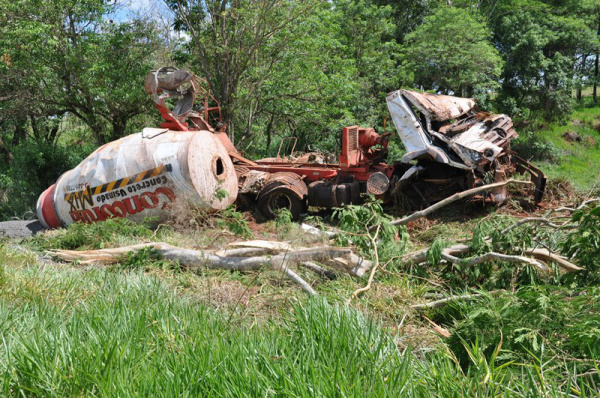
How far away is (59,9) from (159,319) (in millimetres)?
12488

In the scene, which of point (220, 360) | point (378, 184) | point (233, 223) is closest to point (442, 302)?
point (220, 360)

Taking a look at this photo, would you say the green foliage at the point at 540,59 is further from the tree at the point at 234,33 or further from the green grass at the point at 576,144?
the tree at the point at 234,33

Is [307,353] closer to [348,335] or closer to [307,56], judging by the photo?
[348,335]

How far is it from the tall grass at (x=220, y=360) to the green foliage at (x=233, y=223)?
3872 mm

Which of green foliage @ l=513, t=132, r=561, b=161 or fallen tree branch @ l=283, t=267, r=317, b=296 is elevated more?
fallen tree branch @ l=283, t=267, r=317, b=296

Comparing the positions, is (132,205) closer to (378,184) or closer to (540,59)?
(378,184)

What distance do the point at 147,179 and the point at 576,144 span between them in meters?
17.6

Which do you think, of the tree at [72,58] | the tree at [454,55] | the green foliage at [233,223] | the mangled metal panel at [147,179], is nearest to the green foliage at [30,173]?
the tree at [72,58]

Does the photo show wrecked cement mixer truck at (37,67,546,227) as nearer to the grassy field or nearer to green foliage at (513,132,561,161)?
the grassy field

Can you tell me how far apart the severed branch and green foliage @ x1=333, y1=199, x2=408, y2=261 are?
0.28 m

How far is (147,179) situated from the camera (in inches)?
325

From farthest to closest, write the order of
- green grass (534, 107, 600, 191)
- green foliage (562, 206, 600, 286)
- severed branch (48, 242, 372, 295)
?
1. green grass (534, 107, 600, 191)
2. severed branch (48, 242, 372, 295)
3. green foliage (562, 206, 600, 286)

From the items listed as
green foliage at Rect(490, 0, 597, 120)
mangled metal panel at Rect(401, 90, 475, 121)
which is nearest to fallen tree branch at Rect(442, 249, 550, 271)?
mangled metal panel at Rect(401, 90, 475, 121)

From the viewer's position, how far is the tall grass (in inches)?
99.0
